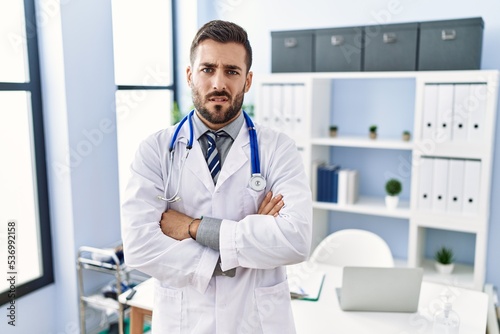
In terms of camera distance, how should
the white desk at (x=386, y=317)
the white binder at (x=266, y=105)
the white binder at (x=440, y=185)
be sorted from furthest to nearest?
1. the white binder at (x=266, y=105)
2. the white binder at (x=440, y=185)
3. the white desk at (x=386, y=317)

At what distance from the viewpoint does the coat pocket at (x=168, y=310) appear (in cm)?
143

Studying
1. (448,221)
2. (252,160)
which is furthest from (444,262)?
(252,160)

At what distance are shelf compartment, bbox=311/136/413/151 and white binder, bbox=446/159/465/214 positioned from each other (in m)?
0.27

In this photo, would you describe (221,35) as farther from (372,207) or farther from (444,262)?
(444,262)

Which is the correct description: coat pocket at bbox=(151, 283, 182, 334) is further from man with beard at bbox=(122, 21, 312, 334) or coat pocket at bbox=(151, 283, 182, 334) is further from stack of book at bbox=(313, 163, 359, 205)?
stack of book at bbox=(313, 163, 359, 205)

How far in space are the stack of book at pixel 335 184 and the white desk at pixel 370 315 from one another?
1.07 metres

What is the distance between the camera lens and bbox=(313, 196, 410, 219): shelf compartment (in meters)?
2.94

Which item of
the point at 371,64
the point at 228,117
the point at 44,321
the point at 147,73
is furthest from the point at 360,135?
the point at 44,321

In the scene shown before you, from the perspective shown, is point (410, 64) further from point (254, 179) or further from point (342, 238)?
point (254, 179)

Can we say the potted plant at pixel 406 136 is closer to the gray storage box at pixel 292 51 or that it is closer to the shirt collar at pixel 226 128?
the gray storage box at pixel 292 51

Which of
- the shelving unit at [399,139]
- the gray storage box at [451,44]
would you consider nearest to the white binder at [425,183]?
the shelving unit at [399,139]

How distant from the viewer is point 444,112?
271 centimetres

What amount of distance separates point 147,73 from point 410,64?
1.90 m

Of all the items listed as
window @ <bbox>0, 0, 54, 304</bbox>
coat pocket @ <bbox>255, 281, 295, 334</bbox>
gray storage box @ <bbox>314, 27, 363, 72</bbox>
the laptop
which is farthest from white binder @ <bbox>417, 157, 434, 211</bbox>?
window @ <bbox>0, 0, 54, 304</bbox>
